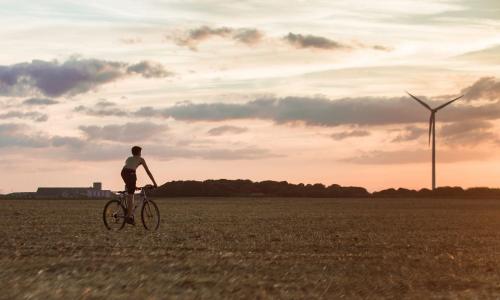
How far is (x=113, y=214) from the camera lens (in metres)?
23.6

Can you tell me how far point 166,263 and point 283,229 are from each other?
10.5 meters

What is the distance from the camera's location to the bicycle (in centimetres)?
2359

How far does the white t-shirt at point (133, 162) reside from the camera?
23.0 meters

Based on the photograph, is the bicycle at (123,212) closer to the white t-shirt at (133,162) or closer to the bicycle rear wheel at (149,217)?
the bicycle rear wheel at (149,217)

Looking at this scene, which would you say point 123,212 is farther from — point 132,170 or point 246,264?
point 246,264

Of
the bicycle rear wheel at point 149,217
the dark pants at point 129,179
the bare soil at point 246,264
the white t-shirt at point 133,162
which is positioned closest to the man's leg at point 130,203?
the dark pants at point 129,179

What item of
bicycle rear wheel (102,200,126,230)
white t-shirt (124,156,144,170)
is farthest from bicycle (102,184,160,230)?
white t-shirt (124,156,144,170)

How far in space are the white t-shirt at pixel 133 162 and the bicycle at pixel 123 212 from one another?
68 cm

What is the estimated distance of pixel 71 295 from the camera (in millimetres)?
10891

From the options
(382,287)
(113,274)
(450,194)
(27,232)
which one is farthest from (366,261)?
(450,194)

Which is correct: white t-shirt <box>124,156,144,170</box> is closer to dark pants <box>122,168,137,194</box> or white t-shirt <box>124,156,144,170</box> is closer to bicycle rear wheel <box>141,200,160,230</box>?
Result: dark pants <box>122,168,137,194</box>

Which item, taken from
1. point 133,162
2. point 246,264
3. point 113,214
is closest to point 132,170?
point 133,162

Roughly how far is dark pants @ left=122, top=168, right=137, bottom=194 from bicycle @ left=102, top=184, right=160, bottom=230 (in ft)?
0.62

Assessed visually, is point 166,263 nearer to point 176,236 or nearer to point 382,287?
point 382,287
